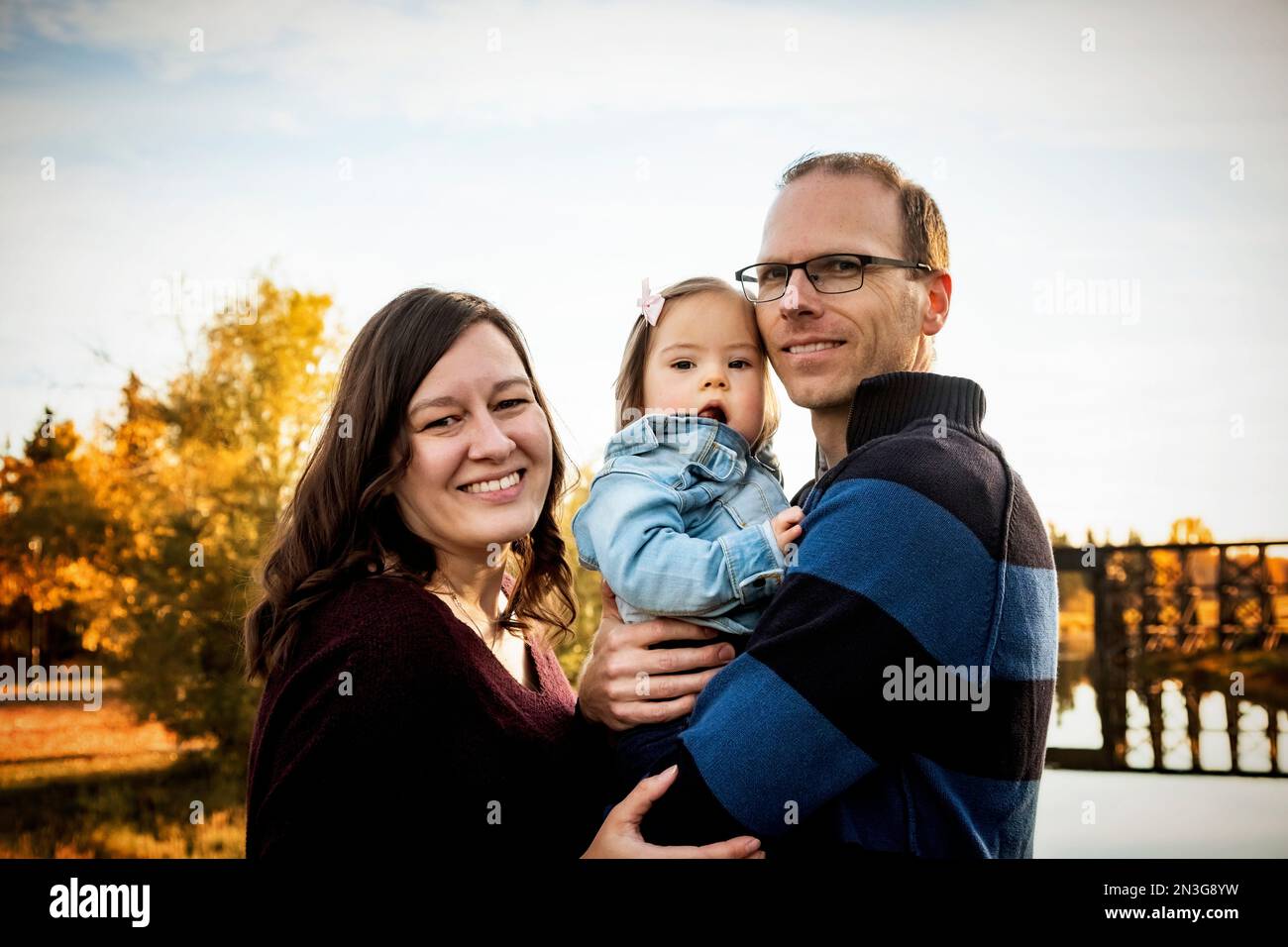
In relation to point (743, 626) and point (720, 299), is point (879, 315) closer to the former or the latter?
point (720, 299)

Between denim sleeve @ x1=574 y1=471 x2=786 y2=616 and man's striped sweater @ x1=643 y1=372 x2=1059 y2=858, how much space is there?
21 cm

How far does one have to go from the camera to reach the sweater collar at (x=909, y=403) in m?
2.57

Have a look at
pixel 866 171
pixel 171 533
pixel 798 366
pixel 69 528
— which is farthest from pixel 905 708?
pixel 69 528

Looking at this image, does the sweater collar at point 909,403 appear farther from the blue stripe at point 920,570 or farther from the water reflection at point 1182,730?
the water reflection at point 1182,730

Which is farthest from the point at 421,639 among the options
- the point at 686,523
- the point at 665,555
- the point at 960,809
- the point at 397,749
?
the point at 960,809

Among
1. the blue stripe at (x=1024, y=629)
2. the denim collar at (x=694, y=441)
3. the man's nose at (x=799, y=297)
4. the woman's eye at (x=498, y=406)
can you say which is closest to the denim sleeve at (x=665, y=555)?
the denim collar at (x=694, y=441)

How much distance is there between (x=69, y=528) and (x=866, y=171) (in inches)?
657

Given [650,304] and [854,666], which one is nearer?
[854,666]

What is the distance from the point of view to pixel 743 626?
8.44ft

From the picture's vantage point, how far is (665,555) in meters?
2.54

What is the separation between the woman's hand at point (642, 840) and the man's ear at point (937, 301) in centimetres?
152

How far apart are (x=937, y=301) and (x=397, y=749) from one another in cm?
193

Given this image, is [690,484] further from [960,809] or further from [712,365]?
[960,809]

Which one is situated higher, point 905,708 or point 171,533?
point 171,533
